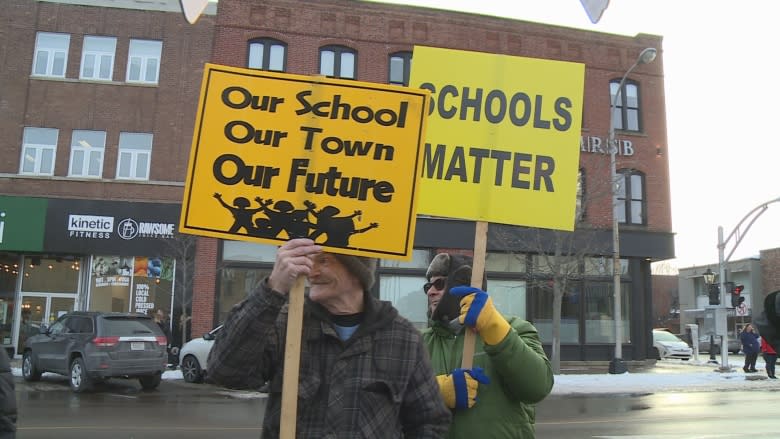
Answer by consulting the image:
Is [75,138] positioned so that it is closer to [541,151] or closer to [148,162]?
[148,162]

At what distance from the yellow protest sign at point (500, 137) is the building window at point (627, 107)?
23358 millimetres

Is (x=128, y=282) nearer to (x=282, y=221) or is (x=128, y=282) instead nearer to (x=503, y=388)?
(x=282, y=221)

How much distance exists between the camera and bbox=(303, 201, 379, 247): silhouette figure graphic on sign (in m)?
2.62

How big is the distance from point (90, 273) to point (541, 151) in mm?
20202

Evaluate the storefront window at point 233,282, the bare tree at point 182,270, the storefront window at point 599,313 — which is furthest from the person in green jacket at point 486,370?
the storefront window at point 599,313

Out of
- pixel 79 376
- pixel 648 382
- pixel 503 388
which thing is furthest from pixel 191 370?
pixel 503 388

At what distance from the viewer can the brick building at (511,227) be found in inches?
849

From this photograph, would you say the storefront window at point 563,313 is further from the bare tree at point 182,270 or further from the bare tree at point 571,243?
the bare tree at point 182,270

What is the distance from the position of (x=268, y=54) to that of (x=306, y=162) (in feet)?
69.3

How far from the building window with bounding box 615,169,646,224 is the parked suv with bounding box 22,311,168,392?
1756cm

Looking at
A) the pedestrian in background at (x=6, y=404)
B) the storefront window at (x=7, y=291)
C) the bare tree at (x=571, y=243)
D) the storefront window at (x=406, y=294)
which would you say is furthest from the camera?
the storefront window at (x=406, y=294)

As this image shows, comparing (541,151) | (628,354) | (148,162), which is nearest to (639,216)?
(628,354)

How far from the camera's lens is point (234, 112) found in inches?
109

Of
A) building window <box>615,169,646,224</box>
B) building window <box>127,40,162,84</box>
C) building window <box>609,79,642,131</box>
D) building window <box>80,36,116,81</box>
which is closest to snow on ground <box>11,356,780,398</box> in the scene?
building window <box>615,169,646,224</box>
